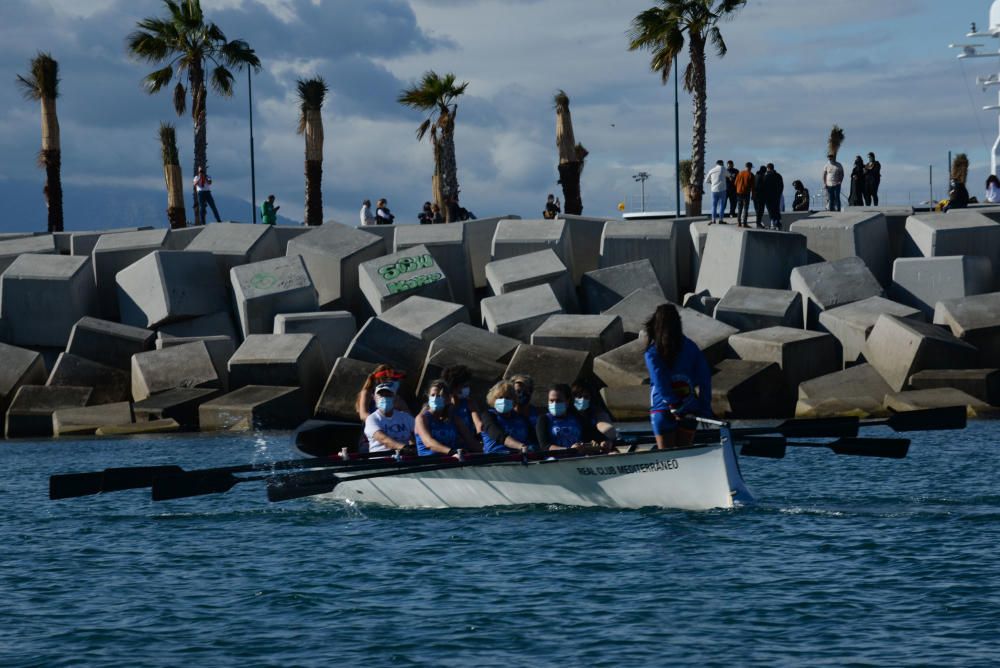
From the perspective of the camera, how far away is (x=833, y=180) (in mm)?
33531

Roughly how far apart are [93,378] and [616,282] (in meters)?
10.2

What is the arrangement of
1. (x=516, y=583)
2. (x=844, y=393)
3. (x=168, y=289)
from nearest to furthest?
(x=516, y=583)
(x=844, y=393)
(x=168, y=289)

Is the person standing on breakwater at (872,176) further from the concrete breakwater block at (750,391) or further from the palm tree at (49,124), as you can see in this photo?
the palm tree at (49,124)

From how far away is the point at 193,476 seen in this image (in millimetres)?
14719

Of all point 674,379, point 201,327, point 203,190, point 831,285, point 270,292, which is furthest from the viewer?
point 203,190

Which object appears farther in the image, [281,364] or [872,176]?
[872,176]

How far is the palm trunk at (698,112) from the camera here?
3787 centimetres

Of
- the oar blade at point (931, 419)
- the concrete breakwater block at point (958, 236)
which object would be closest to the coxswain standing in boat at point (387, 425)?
the oar blade at point (931, 419)

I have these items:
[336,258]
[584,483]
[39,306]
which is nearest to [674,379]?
[584,483]

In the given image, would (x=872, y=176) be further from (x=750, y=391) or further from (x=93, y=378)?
(x=93, y=378)

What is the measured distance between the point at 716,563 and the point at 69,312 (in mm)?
20156

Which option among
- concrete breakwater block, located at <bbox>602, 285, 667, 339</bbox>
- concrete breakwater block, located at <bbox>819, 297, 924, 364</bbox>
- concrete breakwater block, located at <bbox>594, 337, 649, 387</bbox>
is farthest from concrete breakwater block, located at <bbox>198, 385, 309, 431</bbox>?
concrete breakwater block, located at <bbox>819, 297, 924, 364</bbox>

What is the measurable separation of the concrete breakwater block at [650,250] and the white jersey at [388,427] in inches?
572

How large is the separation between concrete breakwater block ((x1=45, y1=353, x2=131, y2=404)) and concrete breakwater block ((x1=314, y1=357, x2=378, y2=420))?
465cm
